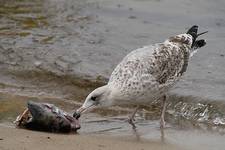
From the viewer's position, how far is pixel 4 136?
6.27 m

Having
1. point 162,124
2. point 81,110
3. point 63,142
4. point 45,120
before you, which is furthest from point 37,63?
point 63,142

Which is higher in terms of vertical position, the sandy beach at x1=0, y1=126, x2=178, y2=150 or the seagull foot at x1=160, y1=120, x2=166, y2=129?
the sandy beach at x1=0, y1=126, x2=178, y2=150

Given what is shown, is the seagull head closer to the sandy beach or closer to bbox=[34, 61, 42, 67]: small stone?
the sandy beach

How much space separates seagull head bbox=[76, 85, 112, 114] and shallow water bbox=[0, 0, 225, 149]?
20 cm

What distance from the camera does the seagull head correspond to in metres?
7.50

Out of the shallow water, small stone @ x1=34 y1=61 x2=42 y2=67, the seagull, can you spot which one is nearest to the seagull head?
the seagull

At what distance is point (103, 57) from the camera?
10031mm

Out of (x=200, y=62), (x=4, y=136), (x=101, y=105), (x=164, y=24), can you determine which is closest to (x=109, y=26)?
(x=164, y=24)

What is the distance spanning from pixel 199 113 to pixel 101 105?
1.21 m

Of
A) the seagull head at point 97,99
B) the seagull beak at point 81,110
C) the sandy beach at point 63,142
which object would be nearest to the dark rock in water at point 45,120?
the sandy beach at point 63,142

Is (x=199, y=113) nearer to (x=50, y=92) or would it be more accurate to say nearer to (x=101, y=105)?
(x=101, y=105)

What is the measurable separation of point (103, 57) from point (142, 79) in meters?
2.41

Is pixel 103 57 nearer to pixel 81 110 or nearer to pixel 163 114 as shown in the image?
pixel 163 114

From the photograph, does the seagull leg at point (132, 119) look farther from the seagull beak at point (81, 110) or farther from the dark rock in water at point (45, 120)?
the dark rock in water at point (45, 120)
